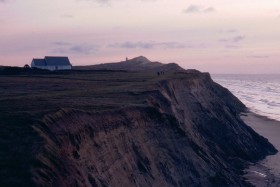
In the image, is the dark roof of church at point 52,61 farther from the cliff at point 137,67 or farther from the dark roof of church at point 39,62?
the cliff at point 137,67

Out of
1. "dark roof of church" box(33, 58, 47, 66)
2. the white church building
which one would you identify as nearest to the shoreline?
the white church building

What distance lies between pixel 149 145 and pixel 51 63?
174 ft

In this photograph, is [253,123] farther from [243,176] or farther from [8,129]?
[8,129]

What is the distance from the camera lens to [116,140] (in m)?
31.5

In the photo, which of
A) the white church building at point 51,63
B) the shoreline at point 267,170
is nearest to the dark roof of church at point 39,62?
the white church building at point 51,63

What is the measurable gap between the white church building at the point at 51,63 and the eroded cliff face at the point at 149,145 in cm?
3259

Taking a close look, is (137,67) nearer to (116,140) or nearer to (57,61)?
(57,61)

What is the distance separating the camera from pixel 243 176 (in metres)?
44.8

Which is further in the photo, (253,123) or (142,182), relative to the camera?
(253,123)

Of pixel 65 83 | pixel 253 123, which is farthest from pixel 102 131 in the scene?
pixel 253 123

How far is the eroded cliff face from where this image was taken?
83.6 ft

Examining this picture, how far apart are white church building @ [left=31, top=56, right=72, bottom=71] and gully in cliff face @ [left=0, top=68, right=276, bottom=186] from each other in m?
32.4

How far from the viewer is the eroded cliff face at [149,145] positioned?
25.5 m

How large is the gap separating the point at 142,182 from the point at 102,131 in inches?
147
